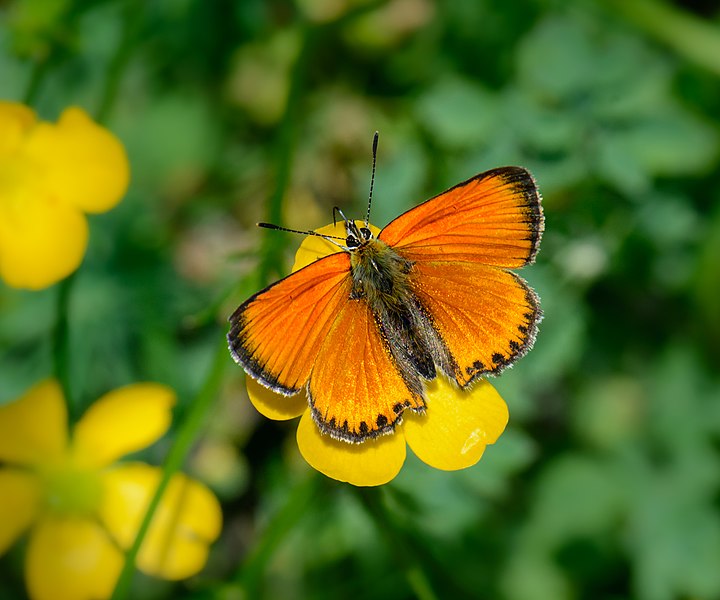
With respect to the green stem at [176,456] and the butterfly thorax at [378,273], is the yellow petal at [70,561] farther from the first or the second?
the butterfly thorax at [378,273]

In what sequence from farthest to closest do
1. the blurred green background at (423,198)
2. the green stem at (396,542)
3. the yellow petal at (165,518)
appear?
1. the blurred green background at (423,198)
2. the yellow petal at (165,518)
3. the green stem at (396,542)

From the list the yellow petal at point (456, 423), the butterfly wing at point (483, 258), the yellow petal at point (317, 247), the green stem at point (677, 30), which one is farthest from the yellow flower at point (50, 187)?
the green stem at point (677, 30)

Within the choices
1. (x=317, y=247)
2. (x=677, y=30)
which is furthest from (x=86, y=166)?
(x=677, y=30)


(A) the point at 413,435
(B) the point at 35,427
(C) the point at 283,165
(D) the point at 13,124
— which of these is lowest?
(B) the point at 35,427

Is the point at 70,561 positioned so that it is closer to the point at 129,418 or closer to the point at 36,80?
the point at 129,418

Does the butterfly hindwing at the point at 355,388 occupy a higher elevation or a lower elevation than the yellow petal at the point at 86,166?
lower

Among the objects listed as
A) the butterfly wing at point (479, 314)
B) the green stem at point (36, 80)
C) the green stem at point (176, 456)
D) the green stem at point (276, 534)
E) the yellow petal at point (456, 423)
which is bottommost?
the green stem at point (276, 534)

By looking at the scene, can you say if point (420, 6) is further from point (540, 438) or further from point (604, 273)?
point (540, 438)
